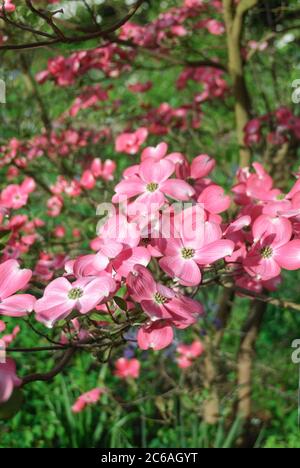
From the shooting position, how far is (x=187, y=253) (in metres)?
0.76

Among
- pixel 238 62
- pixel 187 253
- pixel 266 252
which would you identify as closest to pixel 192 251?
pixel 187 253

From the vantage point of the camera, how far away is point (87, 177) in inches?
67.7

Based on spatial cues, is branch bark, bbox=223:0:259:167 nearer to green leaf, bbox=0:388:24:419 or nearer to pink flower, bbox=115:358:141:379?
pink flower, bbox=115:358:141:379

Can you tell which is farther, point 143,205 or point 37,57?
point 37,57

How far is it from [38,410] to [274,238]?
1.49 meters

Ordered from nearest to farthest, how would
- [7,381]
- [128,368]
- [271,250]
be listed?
[7,381] < [271,250] < [128,368]

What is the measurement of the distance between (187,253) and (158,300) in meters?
0.09

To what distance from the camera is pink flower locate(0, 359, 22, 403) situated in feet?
1.85

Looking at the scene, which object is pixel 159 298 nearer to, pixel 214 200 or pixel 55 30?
pixel 214 200

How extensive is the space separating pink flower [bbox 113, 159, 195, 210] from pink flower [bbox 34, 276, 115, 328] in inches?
7.4

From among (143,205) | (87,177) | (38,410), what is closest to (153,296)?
(143,205)

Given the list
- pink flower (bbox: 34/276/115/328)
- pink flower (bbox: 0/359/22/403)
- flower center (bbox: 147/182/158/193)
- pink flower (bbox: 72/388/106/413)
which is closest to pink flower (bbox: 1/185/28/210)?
pink flower (bbox: 72/388/106/413)

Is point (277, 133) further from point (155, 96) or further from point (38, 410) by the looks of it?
point (155, 96)

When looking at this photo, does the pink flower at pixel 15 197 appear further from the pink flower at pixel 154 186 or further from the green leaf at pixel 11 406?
the green leaf at pixel 11 406
